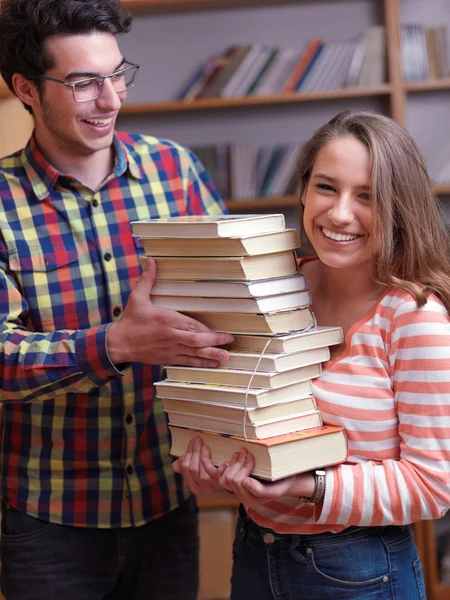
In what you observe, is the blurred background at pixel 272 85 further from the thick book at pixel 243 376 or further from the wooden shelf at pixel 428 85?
the thick book at pixel 243 376

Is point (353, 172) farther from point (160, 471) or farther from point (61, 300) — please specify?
point (160, 471)

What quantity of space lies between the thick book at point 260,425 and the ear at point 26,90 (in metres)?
0.82

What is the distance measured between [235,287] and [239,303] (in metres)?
0.03

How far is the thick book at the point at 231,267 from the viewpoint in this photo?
1.20 meters

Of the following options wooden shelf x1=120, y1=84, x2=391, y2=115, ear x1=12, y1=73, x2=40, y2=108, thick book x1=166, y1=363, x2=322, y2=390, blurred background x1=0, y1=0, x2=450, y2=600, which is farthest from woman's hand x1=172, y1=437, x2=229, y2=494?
wooden shelf x1=120, y1=84, x2=391, y2=115

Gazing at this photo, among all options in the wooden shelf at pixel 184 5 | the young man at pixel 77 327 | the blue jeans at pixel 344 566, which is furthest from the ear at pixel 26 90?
the wooden shelf at pixel 184 5

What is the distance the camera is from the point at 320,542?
1.24m

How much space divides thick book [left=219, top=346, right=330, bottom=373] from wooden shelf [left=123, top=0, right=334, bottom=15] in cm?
238

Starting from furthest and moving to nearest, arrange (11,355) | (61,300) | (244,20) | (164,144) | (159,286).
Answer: (244,20) < (164,144) < (61,300) < (11,355) < (159,286)

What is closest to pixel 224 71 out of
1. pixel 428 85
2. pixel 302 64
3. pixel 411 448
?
pixel 302 64

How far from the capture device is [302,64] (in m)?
3.25

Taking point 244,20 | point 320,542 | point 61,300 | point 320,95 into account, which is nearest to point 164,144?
point 61,300

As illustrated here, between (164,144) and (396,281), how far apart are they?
2.67 ft

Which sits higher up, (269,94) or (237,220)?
(269,94)
